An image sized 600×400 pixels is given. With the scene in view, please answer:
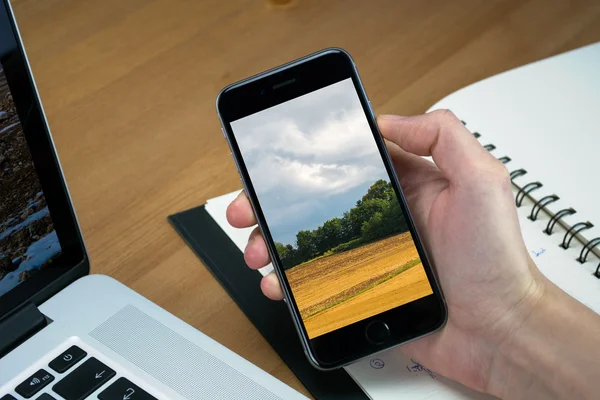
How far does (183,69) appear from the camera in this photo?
815 millimetres

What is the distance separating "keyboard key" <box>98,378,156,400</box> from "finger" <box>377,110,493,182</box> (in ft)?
0.91

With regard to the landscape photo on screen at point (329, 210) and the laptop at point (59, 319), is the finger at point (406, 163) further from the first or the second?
the laptop at point (59, 319)

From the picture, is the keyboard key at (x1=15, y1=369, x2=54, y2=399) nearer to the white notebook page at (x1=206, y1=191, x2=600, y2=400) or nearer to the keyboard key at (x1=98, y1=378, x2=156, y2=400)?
the keyboard key at (x1=98, y1=378, x2=156, y2=400)

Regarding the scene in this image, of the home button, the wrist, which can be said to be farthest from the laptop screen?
the wrist

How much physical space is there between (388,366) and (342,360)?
45 millimetres

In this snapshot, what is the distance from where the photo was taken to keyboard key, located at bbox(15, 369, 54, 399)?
47 cm

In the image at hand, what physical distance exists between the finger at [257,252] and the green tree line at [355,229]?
2 centimetres

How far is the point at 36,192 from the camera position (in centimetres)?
51

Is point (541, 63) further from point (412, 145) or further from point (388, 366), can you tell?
point (388, 366)

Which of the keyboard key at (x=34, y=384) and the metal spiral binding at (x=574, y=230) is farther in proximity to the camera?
the metal spiral binding at (x=574, y=230)

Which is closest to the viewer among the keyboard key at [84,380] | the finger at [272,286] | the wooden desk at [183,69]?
the keyboard key at [84,380]

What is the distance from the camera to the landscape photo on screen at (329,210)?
0.55 metres

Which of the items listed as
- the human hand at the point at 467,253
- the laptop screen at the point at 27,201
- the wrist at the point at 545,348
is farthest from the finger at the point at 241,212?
the wrist at the point at 545,348

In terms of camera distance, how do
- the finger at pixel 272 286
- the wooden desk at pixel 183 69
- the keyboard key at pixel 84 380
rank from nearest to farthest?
the keyboard key at pixel 84 380, the finger at pixel 272 286, the wooden desk at pixel 183 69
